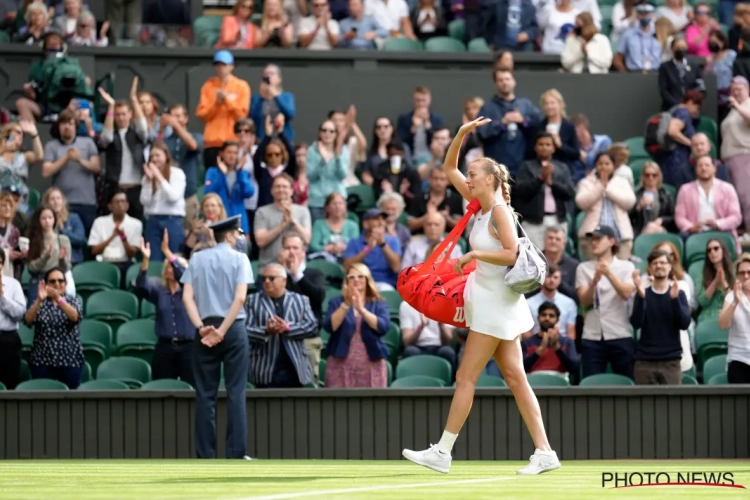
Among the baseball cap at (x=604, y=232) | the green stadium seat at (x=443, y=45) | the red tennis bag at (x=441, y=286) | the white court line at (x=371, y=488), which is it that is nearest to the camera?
the white court line at (x=371, y=488)

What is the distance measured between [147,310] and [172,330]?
4.23 feet

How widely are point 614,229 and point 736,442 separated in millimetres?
2857

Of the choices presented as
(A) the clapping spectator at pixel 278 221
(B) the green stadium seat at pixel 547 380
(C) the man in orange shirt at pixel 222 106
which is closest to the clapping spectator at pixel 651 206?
(B) the green stadium seat at pixel 547 380

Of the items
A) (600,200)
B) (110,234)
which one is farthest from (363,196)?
(110,234)

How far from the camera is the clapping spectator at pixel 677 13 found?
19.2 metres

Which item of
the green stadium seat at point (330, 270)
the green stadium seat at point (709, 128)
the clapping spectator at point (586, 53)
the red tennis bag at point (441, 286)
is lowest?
the red tennis bag at point (441, 286)

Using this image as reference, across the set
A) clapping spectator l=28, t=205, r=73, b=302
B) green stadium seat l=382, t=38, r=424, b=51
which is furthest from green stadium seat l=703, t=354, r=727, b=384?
green stadium seat l=382, t=38, r=424, b=51

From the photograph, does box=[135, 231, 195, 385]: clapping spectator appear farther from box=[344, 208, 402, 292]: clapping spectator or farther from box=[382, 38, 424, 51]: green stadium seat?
box=[382, 38, 424, 51]: green stadium seat

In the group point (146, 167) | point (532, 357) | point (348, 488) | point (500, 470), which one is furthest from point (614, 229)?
point (348, 488)

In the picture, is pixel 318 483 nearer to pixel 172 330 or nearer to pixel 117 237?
pixel 172 330

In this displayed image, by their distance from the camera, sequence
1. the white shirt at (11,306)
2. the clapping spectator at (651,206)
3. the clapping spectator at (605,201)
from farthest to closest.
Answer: the clapping spectator at (651,206) → the clapping spectator at (605,201) → the white shirt at (11,306)

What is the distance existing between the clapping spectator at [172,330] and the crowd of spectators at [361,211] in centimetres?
2

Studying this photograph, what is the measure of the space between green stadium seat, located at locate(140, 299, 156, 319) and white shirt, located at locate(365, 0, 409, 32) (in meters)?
6.01

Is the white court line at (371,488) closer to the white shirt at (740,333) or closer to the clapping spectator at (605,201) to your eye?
the white shirt at (740,333)
